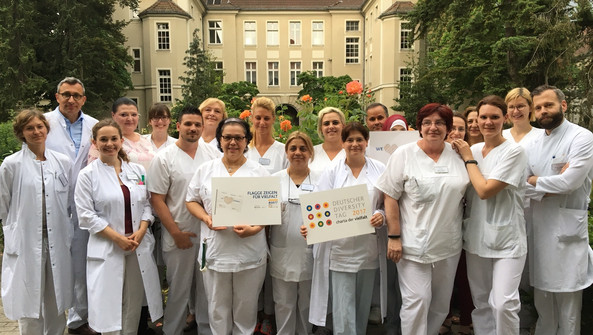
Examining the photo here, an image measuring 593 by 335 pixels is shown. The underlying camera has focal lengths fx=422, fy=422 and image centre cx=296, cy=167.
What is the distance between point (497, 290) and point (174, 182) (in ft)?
10.1

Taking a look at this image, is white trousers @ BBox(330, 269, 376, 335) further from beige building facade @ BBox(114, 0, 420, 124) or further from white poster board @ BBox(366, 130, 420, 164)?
beige building facade @ BBox(114, 0, 420, 124)

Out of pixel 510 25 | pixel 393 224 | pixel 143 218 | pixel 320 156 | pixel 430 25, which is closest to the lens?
pixel 393 224

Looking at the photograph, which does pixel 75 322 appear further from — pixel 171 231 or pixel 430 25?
pixel 430 25

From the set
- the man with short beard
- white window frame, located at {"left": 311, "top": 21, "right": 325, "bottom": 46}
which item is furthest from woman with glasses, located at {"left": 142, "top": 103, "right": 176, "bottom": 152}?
white window frame, located at {"left": 311, "top": 21, "right": 325, "bottom": 46}

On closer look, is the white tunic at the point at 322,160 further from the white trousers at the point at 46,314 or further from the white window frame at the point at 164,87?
the white window frame at the point at 164,87

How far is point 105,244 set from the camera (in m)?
3.75

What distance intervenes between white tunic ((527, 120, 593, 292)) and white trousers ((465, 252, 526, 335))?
462 mm

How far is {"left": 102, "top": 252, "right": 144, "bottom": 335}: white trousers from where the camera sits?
12.8 ft

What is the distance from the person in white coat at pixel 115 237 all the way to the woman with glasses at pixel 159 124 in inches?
40.6

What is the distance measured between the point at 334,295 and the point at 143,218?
6.30 feet

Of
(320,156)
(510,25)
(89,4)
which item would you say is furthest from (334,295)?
(89,4)

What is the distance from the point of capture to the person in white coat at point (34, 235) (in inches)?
151

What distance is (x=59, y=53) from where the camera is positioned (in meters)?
27.0

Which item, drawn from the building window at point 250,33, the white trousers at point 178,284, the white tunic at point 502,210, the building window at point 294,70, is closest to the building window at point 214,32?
the building window at point 250,33
